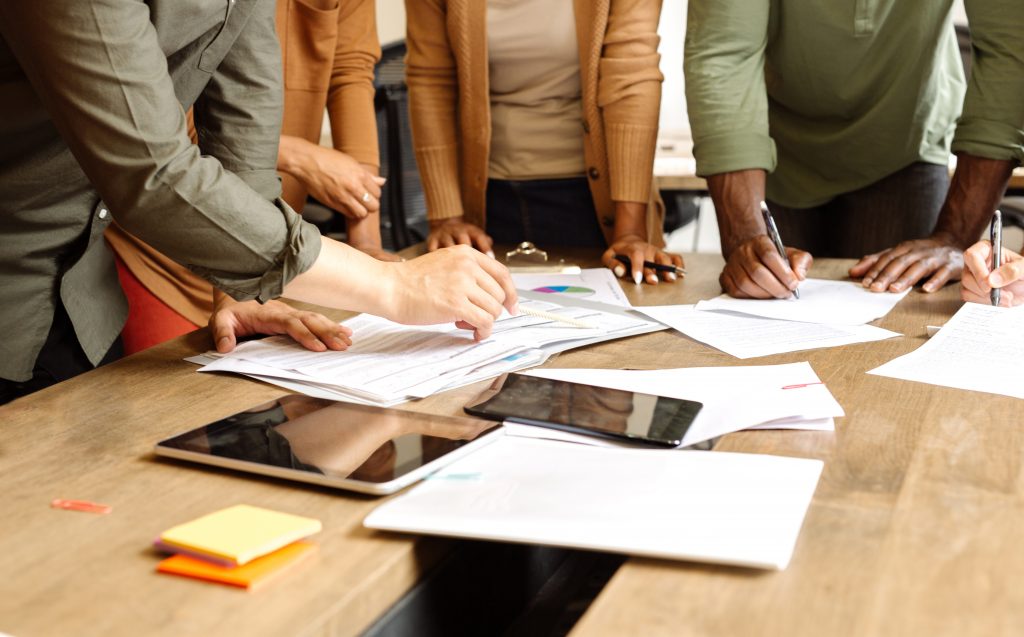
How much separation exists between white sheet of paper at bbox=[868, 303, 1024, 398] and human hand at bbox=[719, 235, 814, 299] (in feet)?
0.83

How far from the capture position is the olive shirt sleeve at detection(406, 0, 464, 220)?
198cm

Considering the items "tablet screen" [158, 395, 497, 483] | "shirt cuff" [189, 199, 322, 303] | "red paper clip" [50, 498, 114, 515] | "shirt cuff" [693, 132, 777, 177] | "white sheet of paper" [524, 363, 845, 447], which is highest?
"shirt cuff" [189, 199, 322, 303]

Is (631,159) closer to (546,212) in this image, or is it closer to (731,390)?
(546,212)

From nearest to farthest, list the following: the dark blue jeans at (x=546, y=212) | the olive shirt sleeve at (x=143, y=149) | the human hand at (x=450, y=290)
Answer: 1. the olive shirt sleeve at (x=143, y=149)
2. the human hand at (x=450, y=290)
3. the dark blue jeans at (x=546, y=212)

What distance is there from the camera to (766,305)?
57.0 inches

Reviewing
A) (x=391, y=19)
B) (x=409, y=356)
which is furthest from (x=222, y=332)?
(x=391, y=19)

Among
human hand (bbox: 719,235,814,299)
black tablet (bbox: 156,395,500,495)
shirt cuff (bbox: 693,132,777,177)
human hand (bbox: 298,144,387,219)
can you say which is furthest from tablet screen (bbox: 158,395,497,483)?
shirt cuff (bbox: 693,132,777,177)

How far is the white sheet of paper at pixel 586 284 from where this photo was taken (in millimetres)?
1495

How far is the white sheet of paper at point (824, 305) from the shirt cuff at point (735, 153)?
284mm

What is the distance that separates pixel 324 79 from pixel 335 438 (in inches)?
46.7

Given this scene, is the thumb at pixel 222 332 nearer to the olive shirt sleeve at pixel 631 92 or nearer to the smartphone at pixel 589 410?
the smartphone at pixel 589 410

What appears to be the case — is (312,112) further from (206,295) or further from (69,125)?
(69,125)

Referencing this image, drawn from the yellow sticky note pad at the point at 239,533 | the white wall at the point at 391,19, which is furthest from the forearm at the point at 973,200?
the white wall at the point at 391,19

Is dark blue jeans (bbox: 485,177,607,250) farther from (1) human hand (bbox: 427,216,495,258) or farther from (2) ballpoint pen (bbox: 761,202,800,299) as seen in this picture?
(2) ballpoint pen (bbox: 761,202,800,299)
